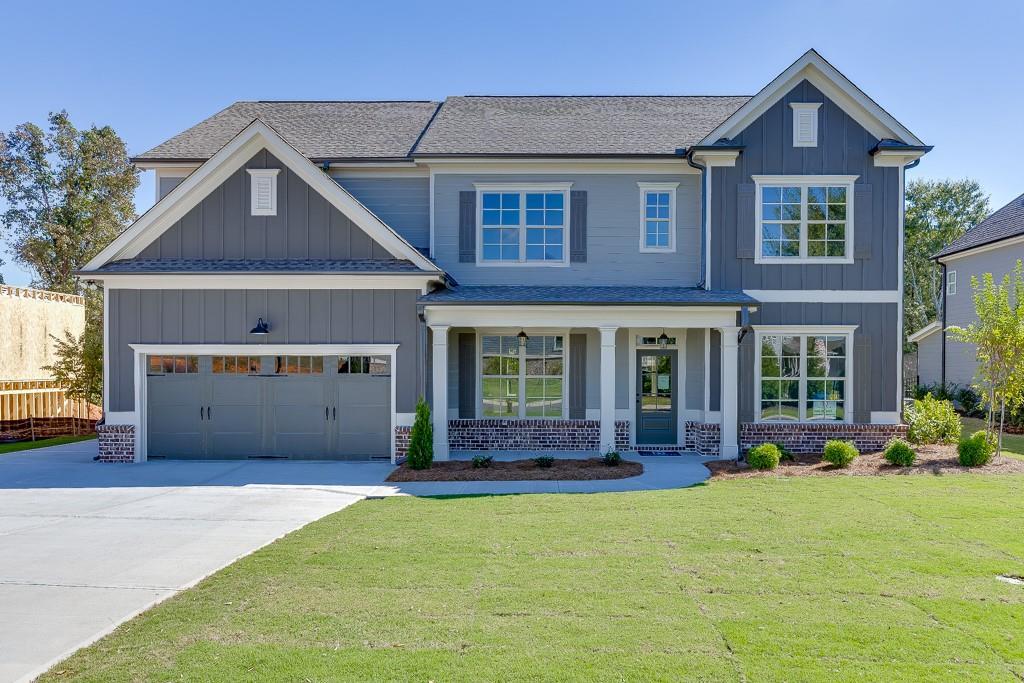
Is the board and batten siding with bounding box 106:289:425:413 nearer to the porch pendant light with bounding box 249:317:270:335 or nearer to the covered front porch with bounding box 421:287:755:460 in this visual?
the porch pendant light with bounding box 249:317:270:335

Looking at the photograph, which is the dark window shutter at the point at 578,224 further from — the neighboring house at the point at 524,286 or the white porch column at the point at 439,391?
the white porch column at the point at 439,391

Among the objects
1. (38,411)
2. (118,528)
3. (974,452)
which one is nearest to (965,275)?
(974,452)

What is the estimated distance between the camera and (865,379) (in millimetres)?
13602

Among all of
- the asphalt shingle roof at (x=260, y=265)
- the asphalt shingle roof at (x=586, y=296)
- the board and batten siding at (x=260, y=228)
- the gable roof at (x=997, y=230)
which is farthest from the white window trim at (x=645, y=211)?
the gable roof at (x=997, y=230)

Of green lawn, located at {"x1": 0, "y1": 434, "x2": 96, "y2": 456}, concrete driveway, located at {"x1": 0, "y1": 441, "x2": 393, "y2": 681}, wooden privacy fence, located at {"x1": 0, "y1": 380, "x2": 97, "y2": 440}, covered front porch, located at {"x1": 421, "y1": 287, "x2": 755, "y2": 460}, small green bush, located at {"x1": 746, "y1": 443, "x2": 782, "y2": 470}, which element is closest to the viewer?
concrete driveway, located at {"x1": 0, "y1": 441, "x2": 393, "y2": 681}

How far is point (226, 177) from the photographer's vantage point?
12977 mm

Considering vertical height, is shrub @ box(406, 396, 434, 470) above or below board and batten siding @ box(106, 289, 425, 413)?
below

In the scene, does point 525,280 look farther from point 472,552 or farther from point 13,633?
point 13,633

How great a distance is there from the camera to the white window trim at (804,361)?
1363cm

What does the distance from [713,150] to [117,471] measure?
1330 cm

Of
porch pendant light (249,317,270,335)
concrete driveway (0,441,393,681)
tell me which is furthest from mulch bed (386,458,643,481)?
porch pendant light (249,317,270,335)

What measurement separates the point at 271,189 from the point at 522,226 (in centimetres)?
531

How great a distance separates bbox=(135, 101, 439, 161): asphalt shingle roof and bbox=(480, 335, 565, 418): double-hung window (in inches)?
201

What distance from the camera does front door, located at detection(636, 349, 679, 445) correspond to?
14.5 meters
